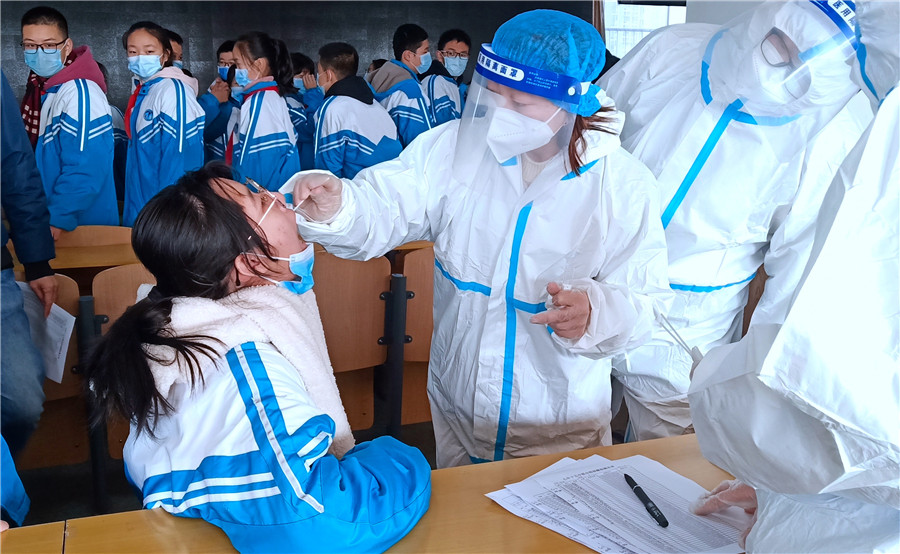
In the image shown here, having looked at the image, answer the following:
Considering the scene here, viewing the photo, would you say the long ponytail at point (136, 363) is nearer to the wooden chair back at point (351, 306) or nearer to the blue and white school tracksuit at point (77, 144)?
the wooden chair back at point (351, 306)

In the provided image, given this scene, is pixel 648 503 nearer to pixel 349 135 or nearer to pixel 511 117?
pixel 511 117

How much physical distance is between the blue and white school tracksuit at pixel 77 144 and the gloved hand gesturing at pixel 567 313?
2.77 meters

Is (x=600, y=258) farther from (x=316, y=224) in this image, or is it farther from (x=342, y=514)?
(x=342, y=514)

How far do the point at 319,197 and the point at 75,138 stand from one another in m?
2.62

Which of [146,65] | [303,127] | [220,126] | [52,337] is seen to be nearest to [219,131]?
[220,126]

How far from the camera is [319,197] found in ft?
4.99

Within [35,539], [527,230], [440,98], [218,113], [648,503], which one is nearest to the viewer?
[35,539]

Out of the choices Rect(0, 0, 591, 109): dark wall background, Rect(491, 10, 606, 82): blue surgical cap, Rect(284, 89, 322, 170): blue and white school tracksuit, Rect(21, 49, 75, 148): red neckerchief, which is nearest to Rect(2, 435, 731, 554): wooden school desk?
Rect(491, 10, 606, 82): blue surgical cap

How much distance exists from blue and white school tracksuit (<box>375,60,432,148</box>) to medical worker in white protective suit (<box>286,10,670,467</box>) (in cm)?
405

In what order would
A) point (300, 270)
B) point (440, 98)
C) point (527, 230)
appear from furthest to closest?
point (440, 98)
point (527, 230)
point (300, 270)

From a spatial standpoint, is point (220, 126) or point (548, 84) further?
point (220, 126)

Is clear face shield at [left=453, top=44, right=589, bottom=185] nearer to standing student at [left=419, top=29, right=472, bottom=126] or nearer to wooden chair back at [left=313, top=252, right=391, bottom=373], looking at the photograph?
wooden chair back at [left=313, top=252, right=391, bottom=373]

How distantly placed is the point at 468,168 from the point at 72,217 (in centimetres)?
244

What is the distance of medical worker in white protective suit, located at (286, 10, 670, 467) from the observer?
1527 mm
